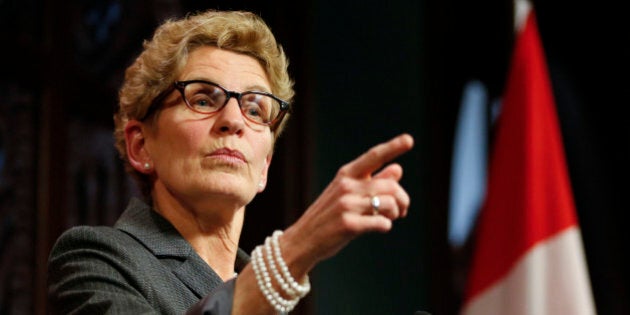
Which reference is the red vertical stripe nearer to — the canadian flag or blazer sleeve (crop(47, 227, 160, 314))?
the canadian flag

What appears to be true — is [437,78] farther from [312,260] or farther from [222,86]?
[312,260]

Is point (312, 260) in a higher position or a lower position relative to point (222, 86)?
lower

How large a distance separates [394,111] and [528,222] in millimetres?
1201

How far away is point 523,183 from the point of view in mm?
2551

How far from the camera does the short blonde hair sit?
63.6 inches

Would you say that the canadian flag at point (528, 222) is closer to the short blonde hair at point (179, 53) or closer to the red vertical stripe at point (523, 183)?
the red vertical stripe at point (523, 183)

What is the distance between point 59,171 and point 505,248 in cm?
138

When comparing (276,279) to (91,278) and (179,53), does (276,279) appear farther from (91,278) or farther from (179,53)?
(179,53)

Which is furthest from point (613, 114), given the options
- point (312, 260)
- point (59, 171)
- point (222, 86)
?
point (312, 260)

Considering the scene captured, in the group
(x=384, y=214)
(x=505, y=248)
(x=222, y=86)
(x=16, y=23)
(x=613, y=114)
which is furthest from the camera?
(x=613, y=114)

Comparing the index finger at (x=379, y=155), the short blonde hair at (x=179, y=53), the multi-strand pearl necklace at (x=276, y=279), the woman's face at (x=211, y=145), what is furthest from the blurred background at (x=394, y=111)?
the index finger at (x=379, y=155)

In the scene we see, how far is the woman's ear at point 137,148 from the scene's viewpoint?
1648 millimetres

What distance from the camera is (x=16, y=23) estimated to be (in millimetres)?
2812

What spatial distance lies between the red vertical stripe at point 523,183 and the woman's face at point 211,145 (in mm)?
1132
